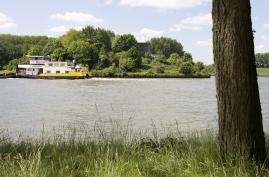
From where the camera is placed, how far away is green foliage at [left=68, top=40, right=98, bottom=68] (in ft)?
377

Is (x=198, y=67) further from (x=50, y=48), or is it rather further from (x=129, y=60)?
(x=50, y=48)

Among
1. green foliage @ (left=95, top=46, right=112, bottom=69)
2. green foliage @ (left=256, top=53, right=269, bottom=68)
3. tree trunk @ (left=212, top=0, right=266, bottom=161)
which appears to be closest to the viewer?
tree trunk @ (left=212, top=0, right=266, bottom=161)

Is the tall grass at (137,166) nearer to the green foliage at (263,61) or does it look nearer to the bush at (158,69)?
the bush at (158,69)

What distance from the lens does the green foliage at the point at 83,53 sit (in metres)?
115

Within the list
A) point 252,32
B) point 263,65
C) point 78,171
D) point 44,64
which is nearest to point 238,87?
point 252,32

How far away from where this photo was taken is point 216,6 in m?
4.59

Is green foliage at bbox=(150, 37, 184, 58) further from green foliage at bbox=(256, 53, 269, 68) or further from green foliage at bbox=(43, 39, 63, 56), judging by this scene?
green foliage at bbox=(43, 39, 63, 56)

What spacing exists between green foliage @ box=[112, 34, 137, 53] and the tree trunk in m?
129

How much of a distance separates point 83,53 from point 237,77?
111933mm

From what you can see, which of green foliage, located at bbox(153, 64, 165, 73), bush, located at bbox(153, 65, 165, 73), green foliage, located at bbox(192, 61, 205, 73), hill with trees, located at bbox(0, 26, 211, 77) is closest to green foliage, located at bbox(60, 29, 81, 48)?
hill with trees, located at bbox(0, 26, 211, 77)

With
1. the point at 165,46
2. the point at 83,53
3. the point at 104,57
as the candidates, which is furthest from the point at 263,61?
the point at 83,53

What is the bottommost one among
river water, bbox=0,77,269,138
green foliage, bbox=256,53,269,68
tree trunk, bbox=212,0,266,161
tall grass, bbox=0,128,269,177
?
river water, bbox=0,77,269,138

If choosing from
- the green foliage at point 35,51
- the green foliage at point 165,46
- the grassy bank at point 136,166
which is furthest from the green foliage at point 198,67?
the grassy bank at point 136,166

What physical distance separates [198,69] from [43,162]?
117996 mm
